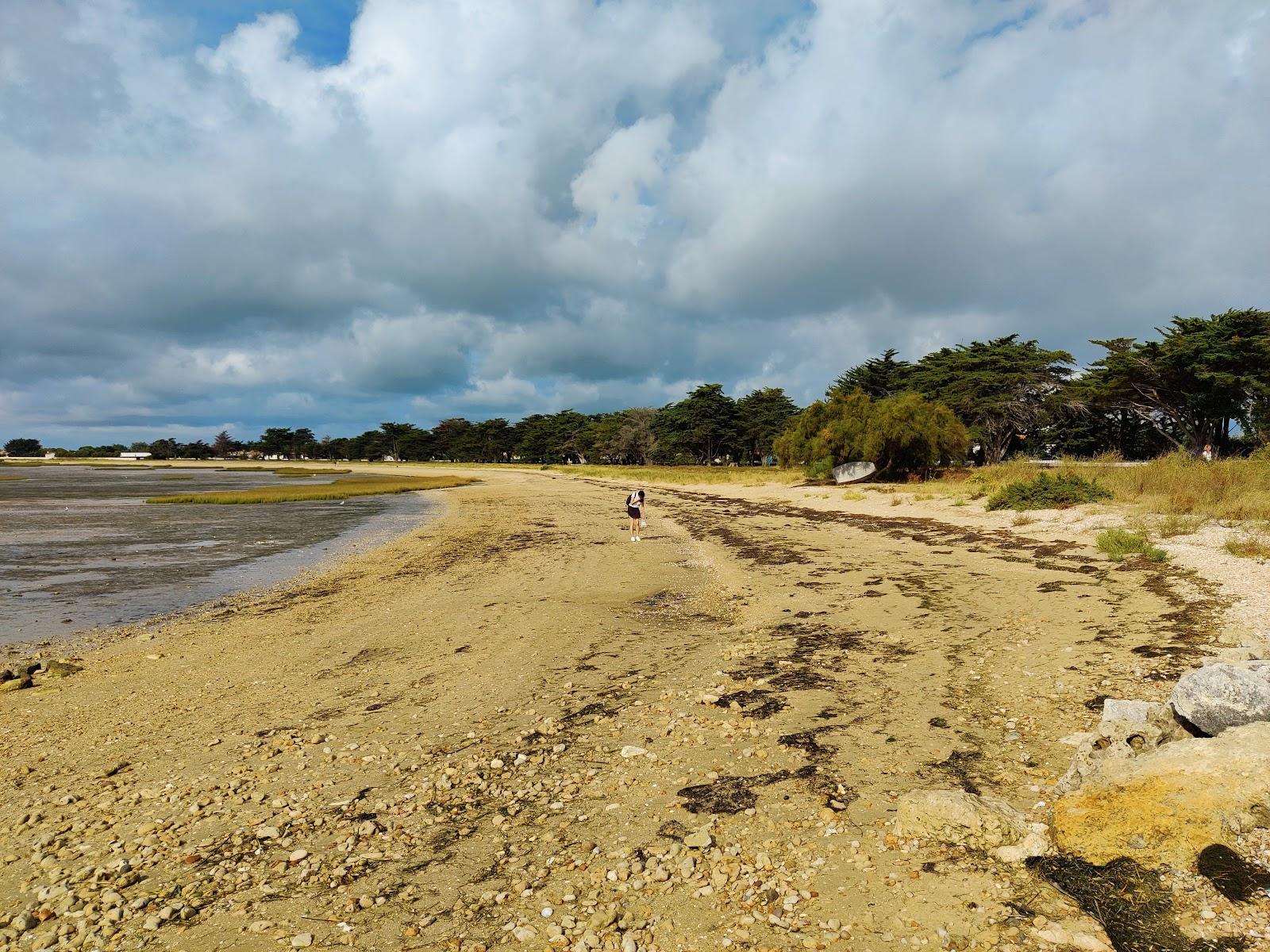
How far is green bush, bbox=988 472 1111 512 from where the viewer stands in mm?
21312

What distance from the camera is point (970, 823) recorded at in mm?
4004

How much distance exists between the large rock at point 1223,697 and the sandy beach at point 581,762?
3.18ft

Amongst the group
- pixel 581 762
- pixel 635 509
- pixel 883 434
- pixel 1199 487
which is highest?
pixel 883 434

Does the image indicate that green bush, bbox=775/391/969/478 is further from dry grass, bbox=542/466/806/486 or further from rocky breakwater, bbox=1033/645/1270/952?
rocky breakwater, bbox=1033/645/1270/952

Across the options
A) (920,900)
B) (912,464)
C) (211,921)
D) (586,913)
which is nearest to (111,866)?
(211,921)

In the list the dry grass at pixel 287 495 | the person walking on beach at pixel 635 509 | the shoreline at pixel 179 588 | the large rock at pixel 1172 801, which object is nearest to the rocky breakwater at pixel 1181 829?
the large rock at pixel 1172 801

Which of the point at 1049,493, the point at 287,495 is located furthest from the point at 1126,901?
the point at 287,495

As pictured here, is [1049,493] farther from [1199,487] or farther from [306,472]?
[306,472]

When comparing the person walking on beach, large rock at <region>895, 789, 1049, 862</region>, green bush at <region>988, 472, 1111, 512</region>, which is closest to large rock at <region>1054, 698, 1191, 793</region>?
large rock at <region>895, 789, 1049, 862</region>

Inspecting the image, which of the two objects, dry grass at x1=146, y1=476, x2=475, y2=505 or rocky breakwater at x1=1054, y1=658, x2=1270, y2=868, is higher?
rocky breakwater at x1=1054, y1=658, x2=1270, y2=868

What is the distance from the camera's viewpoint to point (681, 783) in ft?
16.5

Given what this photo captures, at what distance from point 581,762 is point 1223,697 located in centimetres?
477

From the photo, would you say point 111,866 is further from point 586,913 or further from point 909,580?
point 909,580

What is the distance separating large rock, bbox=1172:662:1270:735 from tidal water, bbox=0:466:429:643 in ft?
51.4
